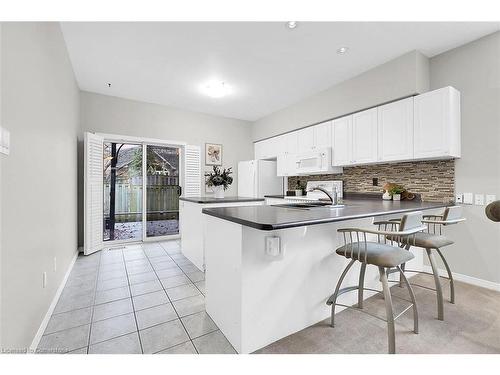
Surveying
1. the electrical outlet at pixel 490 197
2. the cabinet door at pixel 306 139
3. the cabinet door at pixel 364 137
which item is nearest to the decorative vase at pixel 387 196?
the cabinet door at pixel 364 137

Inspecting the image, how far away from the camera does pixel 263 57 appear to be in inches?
117

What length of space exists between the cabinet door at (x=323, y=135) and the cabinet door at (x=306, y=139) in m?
0.09

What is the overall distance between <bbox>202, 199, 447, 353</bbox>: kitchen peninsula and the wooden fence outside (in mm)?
3368

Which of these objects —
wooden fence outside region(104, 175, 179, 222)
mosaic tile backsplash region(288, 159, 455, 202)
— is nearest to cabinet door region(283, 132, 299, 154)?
mosaic tile backsplash region(288, 159, 455, 202)

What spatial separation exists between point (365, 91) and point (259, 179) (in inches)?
101

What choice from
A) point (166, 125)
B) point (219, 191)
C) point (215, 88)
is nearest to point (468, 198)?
point (219, 191)

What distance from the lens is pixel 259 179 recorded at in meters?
5.06

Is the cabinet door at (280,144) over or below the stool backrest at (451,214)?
over

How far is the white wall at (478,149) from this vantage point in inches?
97.3

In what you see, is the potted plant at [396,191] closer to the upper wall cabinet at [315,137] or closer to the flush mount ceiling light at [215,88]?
the upper wall cabinet at [315,137]

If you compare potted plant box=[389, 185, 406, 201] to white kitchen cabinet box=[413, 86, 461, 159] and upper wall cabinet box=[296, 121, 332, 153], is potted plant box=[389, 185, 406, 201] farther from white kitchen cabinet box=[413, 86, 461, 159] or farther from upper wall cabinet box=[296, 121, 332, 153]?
upper wall cabinet box=[296, 121, 332, 153]

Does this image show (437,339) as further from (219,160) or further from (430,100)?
(219,160)

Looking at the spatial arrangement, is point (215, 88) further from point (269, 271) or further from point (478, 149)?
point (478, 149)

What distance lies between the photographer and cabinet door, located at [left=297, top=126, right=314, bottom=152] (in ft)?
13.9
